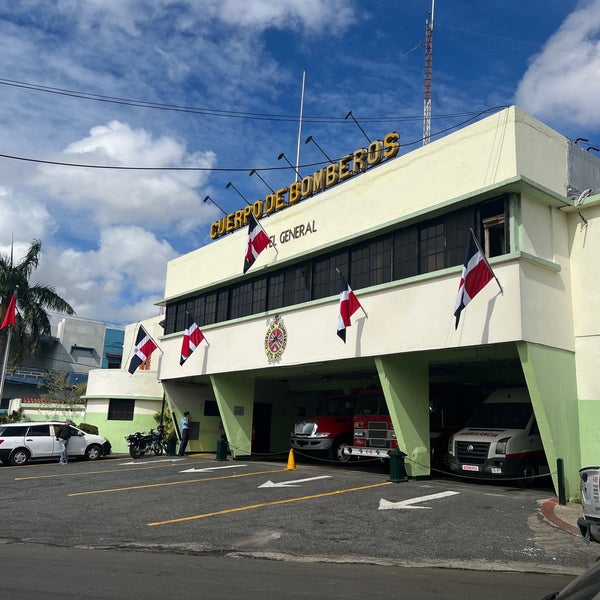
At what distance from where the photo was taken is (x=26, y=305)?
34875 mm

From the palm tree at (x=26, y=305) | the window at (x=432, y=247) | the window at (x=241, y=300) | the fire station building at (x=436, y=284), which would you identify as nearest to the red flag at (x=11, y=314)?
the palm tree at (x=26, y=305)

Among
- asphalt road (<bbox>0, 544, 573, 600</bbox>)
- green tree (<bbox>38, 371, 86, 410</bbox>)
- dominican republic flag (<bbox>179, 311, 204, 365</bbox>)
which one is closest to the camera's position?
asphalt road (<bbox>0, 544, 573, 600</bbox>)

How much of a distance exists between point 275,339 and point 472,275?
889 centimetres

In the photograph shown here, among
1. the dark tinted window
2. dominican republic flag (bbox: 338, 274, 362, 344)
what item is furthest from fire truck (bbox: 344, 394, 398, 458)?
the dark tinted window

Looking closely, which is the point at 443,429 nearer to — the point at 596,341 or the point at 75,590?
the point at 596,341

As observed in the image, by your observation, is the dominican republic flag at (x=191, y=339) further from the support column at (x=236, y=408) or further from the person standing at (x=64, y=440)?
the person standing at (x=64, y=440)

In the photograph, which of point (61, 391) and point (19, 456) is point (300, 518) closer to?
point (19, 456)

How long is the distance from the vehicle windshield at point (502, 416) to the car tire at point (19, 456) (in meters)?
16.1

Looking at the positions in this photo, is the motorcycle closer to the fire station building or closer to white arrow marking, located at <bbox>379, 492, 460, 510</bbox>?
the fire station building

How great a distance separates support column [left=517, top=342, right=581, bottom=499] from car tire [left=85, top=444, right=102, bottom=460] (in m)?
17.7

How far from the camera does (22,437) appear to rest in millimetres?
23234

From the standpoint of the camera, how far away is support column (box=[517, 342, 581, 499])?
14023 mm

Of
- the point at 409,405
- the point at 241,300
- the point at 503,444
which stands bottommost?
the point at 503,444

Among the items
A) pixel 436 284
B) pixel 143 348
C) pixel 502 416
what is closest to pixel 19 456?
pixel 143 348
